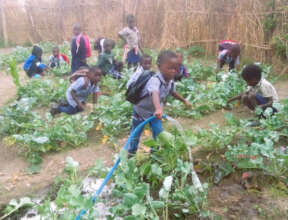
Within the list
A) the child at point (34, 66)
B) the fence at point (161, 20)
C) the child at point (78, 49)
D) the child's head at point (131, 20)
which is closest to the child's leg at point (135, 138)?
the child at point (78, 49)

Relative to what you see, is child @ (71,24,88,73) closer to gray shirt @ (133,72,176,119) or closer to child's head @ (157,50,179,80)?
gray shirt @ (133,72,176,119)

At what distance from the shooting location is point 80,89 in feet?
15.7

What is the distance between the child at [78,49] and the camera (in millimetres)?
6512

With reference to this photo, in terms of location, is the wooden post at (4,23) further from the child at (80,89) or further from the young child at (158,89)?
the young child at (158,89)

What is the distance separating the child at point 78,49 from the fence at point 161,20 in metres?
3.45

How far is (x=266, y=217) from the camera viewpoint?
7.57 feet

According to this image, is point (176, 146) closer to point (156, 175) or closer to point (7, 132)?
point (156, 175)

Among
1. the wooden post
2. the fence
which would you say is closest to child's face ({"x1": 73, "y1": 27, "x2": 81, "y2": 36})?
the fence

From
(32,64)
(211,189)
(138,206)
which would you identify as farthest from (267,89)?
(32,64)

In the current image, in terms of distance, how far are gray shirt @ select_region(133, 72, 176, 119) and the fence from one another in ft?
14.4

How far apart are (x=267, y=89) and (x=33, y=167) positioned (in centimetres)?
295

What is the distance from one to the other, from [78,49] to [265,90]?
407 centimetres

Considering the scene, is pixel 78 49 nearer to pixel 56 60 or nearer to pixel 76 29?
pixel 76 29

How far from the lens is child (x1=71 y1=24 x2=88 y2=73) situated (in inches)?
256
